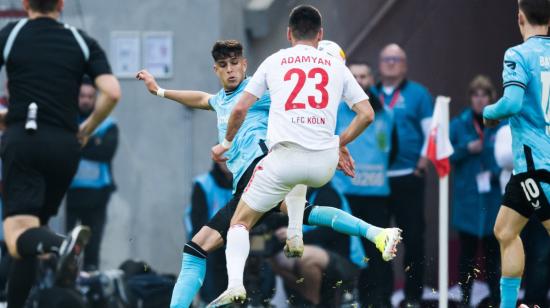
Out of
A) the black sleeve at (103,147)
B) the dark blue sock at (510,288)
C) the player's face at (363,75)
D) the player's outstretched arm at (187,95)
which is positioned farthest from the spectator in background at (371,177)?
the dark blue sock at (510,288)

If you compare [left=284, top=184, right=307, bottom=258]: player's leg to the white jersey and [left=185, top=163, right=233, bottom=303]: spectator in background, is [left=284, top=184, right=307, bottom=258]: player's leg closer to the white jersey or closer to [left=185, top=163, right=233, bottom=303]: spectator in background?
the white jersey

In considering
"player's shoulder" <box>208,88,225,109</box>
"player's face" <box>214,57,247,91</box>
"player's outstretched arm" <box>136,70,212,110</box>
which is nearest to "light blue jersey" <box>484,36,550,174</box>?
"player's face" <box>214,57,247,91</box>

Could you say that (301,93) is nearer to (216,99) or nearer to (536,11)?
(216,99)

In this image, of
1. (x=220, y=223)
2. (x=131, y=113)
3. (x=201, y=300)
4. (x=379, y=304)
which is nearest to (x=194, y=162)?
(x=131, y=113)

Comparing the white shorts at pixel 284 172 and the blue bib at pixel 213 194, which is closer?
the white shorts at pixel 284 172

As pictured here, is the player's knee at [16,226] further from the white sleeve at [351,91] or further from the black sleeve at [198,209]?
the black sleeve at [198,209]

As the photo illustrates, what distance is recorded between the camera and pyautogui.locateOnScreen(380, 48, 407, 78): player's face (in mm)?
14031

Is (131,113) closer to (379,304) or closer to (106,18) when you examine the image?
(106,18)

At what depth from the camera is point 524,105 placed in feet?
31.8

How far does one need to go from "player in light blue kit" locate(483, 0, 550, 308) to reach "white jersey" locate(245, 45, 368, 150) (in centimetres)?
114

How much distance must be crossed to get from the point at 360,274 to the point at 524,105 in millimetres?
4012

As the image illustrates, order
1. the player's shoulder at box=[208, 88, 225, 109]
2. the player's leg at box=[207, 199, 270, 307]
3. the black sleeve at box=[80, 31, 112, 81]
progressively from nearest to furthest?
the player's leg at box=[207, 199, 270, 307] → the black sleeve at box=[80, 31, 112, 81] → the player's shoulder at box=[208, 88, 225, 109]

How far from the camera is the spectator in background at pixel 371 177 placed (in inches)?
529

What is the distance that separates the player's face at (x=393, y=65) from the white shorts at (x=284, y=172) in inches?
185
